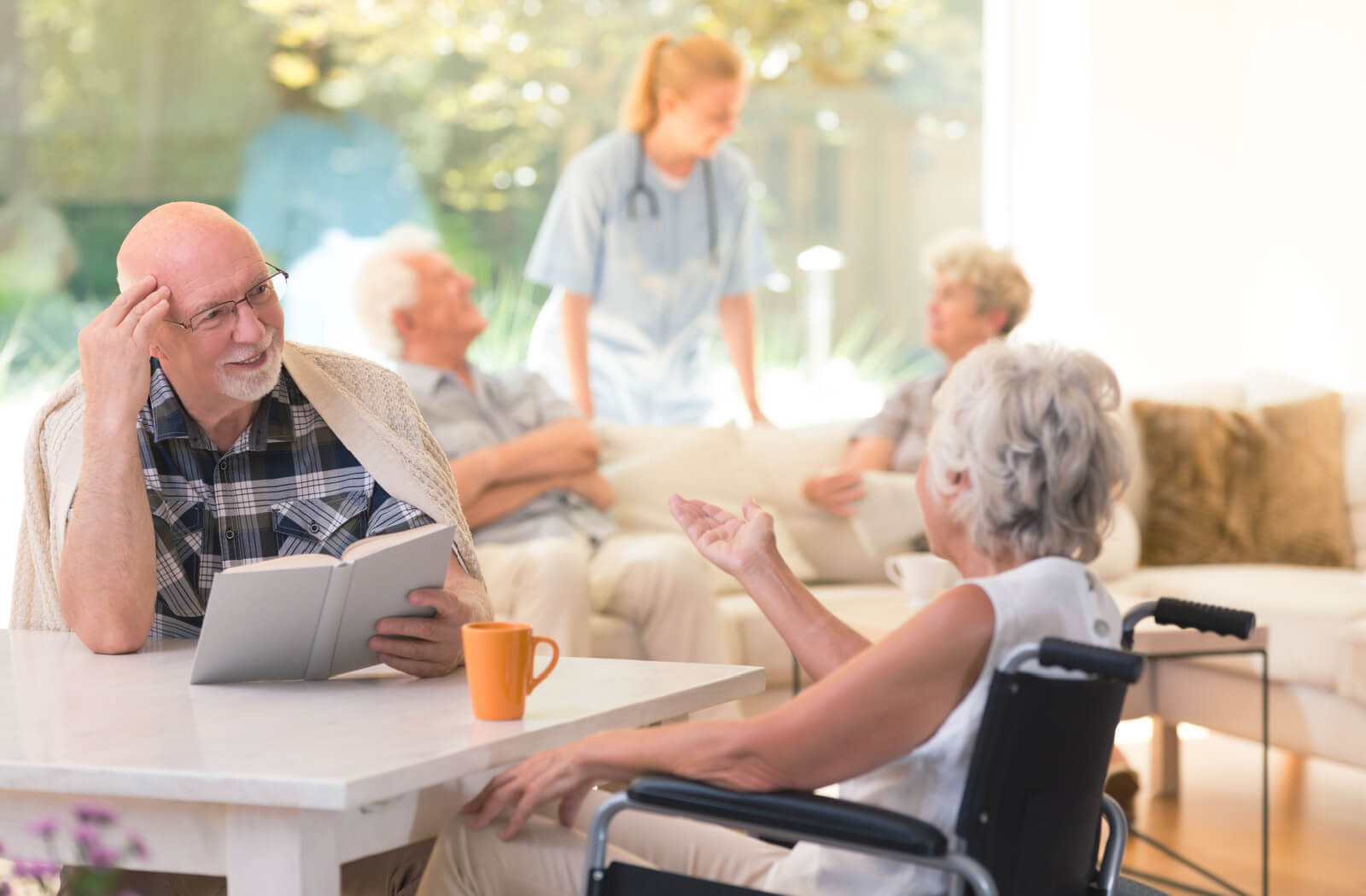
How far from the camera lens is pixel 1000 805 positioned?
1114 millimetres

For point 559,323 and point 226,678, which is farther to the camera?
point 559,323

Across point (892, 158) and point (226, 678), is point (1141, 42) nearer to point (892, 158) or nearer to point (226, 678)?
point (892, 158)

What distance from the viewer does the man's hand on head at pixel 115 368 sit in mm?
1494

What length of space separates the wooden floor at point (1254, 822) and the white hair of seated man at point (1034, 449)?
1.64 metres

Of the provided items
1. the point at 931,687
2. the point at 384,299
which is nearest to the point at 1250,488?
the point at 384,299

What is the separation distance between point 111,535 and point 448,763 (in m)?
0.62

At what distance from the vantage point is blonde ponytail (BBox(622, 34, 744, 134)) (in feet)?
13.4

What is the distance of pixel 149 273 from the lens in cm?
166

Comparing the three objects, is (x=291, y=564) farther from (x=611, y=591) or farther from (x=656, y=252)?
(x=656, y=252)

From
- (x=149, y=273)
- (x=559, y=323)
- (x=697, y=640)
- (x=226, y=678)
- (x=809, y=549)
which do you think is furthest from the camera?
(x=559, y=323)

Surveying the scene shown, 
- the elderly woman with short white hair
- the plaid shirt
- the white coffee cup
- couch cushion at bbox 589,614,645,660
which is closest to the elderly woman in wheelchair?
the plaid shirt

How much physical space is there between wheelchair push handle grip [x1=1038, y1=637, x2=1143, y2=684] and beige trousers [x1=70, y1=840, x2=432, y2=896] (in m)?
0.66

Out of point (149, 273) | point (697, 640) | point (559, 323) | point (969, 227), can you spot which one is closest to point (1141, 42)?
point (969, 227)

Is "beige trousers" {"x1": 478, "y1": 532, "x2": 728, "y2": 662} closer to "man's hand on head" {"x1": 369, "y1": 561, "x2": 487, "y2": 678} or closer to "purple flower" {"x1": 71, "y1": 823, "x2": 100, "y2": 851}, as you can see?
"man's hand on head" {"x1": 369, "y1": 561, "x2": 487, "y2": 678}
